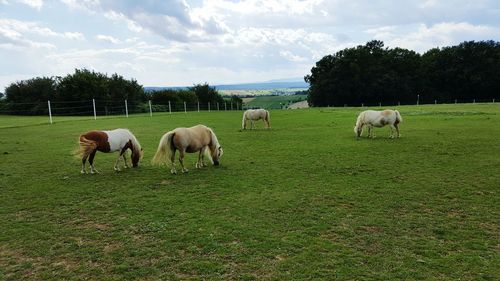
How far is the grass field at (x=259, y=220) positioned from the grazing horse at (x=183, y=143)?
1.49ft

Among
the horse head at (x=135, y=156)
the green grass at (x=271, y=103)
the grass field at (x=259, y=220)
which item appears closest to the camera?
the grass field at (x=259, y=220)

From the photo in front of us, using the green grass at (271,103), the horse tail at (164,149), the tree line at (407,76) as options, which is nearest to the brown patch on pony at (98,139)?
the horse tail at (164,149)

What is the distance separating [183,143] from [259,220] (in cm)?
379

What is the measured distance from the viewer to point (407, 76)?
73812mm

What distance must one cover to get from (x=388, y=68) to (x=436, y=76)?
875 cm

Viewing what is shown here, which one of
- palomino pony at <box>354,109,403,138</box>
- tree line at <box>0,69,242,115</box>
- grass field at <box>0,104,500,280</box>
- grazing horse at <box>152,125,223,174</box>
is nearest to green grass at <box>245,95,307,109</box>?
tree line at <box>0,69,242,115</box>

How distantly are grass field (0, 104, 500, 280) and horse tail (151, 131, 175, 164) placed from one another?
0.47m

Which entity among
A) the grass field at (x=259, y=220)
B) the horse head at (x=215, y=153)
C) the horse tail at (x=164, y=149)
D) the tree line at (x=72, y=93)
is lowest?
the grass field at (x=259, y=220)

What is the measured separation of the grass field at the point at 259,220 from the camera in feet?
14.0

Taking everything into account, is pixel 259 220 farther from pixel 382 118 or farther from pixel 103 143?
pixel 382 118

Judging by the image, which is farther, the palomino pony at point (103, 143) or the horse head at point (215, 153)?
the horse head at point (215, 153)

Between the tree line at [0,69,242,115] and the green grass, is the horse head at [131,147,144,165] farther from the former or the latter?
the green grass

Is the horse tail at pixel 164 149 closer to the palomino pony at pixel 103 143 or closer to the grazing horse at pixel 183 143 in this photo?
the grazing horse at pixel 183 143

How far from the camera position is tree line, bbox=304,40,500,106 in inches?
2749
